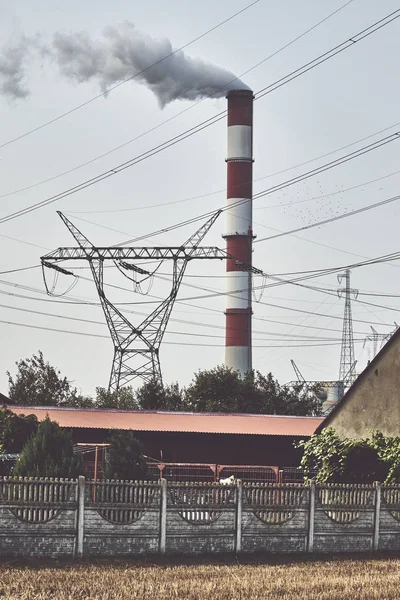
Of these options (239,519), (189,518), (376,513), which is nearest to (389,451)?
(376,513)

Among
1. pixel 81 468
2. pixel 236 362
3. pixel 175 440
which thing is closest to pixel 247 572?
pixel 81 468

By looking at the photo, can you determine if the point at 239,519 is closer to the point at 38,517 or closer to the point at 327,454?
the point at 38,517

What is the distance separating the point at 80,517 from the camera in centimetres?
2497

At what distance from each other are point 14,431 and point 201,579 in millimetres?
16059

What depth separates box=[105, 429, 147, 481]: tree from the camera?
31.4 m

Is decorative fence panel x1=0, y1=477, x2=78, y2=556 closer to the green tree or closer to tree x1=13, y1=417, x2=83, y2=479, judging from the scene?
tree x1=13, y1=417, x2=83, y2=479

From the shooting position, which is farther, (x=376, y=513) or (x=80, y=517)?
(x=376, y=513)

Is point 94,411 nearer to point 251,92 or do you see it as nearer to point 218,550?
point 218,550

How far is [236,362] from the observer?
91.1m

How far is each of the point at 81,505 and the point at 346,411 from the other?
615 inches

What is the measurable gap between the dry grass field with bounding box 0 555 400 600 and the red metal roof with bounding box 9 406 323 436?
2224 centimetres

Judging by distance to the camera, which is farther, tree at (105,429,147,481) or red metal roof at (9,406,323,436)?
red metal roof at (9,406,323,436)

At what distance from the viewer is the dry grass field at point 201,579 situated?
20188 mm

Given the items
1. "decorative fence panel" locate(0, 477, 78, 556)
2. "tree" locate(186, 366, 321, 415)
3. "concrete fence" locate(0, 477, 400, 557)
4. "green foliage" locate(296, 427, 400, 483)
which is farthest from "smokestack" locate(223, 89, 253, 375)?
"decorative fence panel" locate(0, 477, 78, 556)
